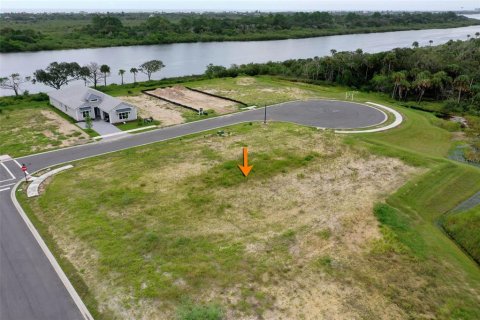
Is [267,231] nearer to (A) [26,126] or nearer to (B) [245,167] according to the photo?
(B) [245,167]

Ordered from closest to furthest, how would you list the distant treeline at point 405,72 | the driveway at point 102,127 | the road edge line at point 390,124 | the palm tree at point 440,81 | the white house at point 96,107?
the driveway at point 102,127, the road edge line at point 390,124, the white house at point 96,107, the distant treeline at point 405,72, the palm tree at point 440,81

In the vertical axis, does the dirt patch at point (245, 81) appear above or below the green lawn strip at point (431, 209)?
above

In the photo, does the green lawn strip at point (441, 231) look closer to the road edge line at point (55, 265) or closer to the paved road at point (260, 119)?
the paved road at point (260, 119)

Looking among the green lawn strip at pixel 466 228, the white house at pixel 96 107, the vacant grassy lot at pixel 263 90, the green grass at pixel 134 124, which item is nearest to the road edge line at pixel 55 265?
the green grass at pixel 134 124

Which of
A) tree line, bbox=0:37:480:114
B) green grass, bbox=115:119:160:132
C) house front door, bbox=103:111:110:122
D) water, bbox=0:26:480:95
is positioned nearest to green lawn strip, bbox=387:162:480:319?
tree line, bbox=0:37:480:114

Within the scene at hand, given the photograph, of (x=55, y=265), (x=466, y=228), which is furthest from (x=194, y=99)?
(x=466, y=228)

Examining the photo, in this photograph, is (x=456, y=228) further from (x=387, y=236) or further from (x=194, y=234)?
(x=194, y=234)
